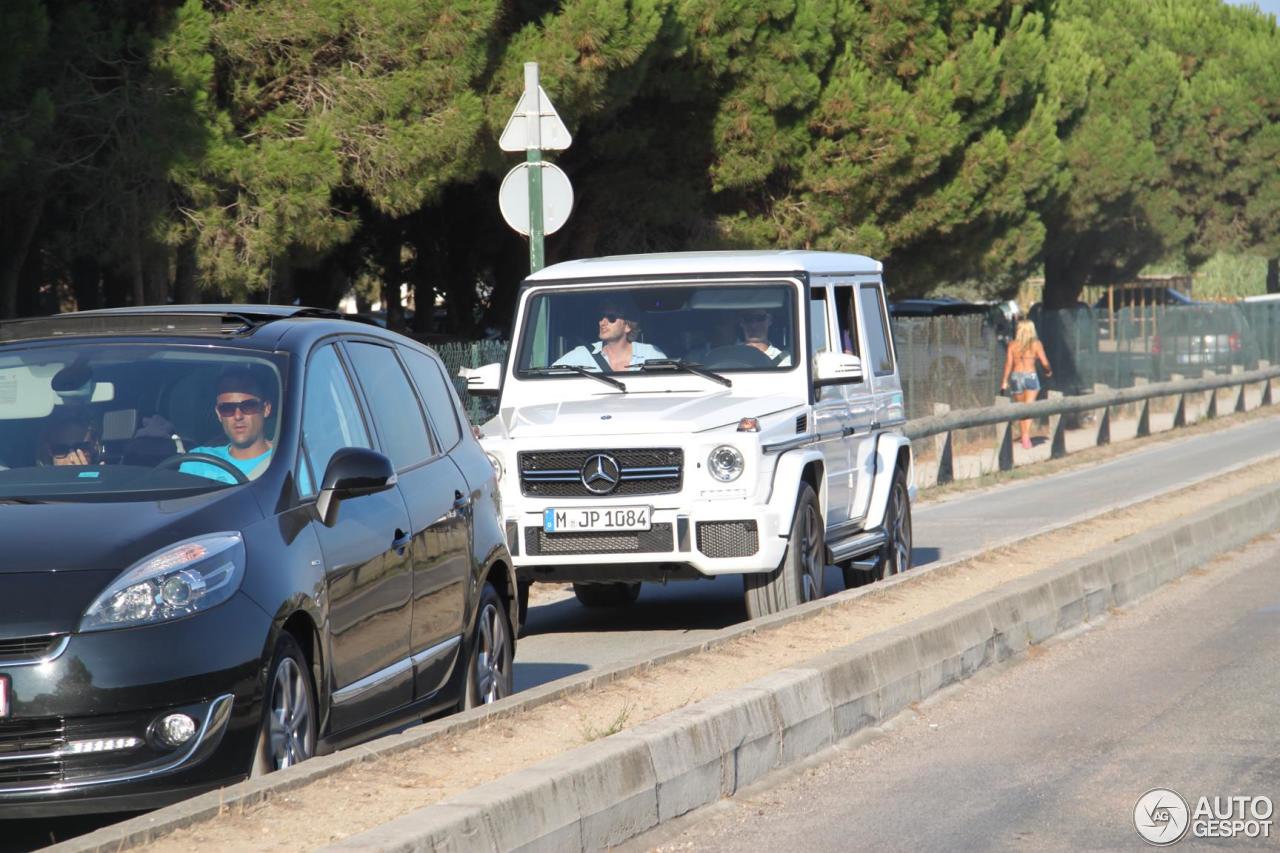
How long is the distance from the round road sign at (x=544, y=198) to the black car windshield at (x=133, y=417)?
26.0 feet

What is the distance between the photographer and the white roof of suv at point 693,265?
1164cm

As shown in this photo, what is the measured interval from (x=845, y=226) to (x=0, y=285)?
13559 mm

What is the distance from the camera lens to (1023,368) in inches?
1203

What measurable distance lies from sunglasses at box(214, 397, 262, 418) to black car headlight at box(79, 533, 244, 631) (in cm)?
81

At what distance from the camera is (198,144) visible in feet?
57.4

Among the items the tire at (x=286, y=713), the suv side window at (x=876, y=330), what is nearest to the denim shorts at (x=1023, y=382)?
the suv side window at (x=876, y=330)

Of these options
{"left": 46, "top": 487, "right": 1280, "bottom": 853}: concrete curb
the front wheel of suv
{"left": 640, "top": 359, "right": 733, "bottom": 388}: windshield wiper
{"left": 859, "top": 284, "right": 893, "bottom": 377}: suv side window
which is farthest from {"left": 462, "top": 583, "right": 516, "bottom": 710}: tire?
{"left": 859, "top": 284, "right": 893, "bottom": 377}: suv side window

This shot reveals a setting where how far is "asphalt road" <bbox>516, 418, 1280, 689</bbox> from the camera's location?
10.7m

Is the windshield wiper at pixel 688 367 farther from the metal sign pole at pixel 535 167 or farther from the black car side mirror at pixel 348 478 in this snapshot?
the black car side mirror at pixel 348 478

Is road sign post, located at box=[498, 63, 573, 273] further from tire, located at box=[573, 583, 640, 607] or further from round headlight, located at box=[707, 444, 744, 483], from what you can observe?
round headlight, located at box=[707, 444, 744, 483]

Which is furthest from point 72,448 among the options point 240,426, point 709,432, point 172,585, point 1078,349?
point 1078,349

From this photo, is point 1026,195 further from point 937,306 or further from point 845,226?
point 845,226
